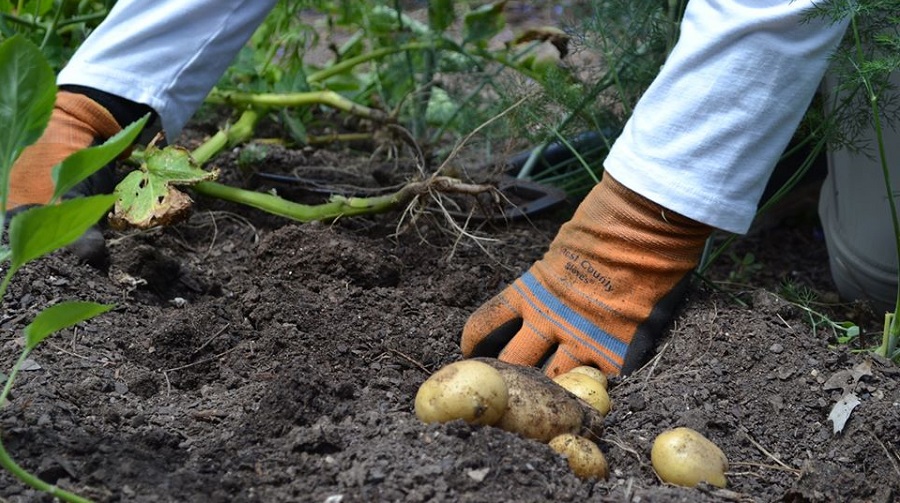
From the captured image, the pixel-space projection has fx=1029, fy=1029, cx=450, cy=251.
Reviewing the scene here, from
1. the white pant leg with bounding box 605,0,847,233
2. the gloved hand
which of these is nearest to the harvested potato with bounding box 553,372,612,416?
the white pant leg with bounding box 605,0,847,233

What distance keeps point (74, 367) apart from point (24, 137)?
1.60ft

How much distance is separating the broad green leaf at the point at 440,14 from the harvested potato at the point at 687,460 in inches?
67.5

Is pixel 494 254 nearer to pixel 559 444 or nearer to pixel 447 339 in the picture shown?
pixel 447 339

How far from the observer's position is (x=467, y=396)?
1455 mm

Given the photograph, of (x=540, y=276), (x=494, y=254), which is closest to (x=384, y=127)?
(x=494, y=254)

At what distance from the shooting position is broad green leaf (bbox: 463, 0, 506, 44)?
9.67 ft

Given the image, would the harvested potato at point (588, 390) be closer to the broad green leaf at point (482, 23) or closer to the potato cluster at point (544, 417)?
the potato cluster at point (544, 417)

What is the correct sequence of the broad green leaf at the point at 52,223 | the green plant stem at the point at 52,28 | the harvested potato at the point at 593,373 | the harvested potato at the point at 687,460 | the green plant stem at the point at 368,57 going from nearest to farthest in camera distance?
the broad green leaf at the point at 52,223, the harvested potato at the point at 687,460, the harvested potato at the point at 593,373, the green plant stem at the point at 52,28, the green plant stem at the point at 368,57

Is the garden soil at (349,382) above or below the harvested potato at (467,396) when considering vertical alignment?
below

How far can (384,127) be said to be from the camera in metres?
2.77

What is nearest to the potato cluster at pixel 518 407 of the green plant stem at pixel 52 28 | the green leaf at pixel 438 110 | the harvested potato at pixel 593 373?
the harvested potato at pixel 593 373

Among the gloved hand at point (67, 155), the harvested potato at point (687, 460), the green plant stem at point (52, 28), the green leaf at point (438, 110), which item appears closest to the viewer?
the harvested potato at point (687, 460)

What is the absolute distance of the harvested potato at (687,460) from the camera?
1.50 metres

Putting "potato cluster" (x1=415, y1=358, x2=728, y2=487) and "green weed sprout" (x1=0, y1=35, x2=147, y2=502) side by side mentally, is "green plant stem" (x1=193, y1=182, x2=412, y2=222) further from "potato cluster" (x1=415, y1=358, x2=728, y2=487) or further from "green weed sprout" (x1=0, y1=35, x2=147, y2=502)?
"green weed sprout" (x1=0, y1=35, x2=147, y2=502)
